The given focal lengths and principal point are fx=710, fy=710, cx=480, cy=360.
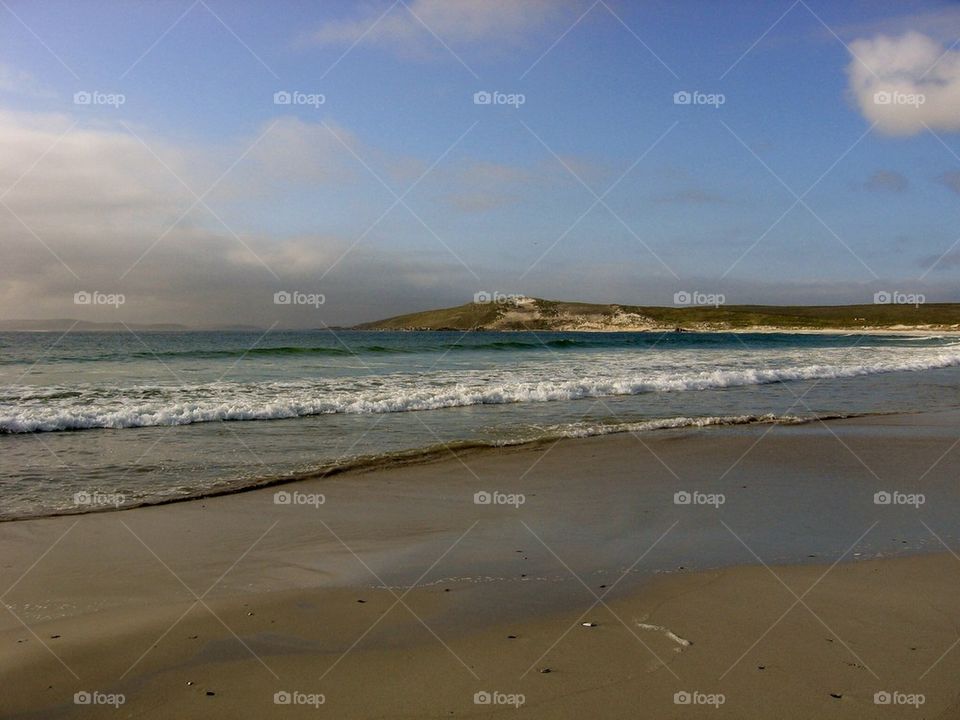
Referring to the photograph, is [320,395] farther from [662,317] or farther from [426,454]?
[662,317]

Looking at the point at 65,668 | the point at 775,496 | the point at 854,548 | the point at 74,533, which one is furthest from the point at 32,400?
the point at 854,548

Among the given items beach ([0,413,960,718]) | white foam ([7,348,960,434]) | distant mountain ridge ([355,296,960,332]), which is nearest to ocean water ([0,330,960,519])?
white foam ([7,348,960,434])

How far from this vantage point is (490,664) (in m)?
4.07

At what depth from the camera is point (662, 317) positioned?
397 ft

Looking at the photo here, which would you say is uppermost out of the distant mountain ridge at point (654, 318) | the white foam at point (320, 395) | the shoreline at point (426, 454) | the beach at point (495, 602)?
the distant mountain ridge at point (654, 318)

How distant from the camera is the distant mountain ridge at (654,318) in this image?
10144cm

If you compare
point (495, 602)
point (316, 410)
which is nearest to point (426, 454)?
point (316, 410)

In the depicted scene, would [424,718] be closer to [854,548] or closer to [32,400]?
[854,548]

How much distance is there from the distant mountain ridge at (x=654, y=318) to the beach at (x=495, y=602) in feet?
282

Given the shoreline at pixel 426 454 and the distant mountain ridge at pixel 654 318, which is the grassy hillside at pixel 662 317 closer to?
the distant mountain ridge at pixel 654 318

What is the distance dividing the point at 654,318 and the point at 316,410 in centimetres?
10985

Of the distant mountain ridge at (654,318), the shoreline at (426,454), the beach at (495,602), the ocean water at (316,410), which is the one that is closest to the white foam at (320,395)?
the ocean water at (316,410)

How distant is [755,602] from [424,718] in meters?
2.59

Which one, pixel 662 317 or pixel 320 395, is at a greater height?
pixel 662 317
